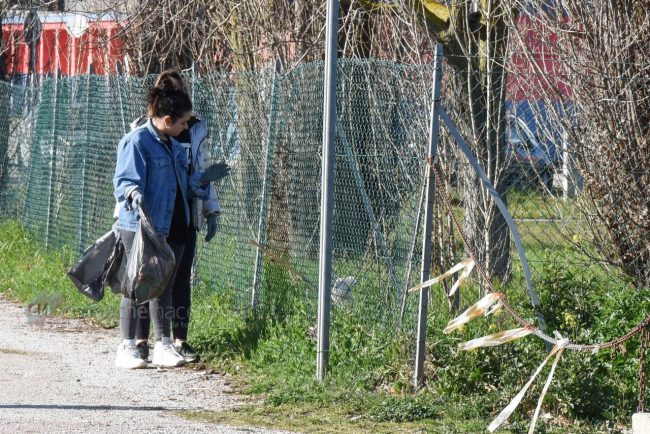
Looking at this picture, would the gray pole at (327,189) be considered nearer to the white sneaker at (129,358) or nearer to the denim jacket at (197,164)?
the denim jacket at (197,164)

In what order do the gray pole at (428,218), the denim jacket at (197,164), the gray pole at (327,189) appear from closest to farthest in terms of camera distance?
the gray pole at (428,218) → the gray pole at (327,189) → the denim jacket at (197,164)

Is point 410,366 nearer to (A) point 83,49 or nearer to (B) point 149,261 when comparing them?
(B) point 149,261

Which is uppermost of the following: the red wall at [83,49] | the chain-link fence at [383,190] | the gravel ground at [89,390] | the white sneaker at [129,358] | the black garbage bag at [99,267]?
the red wall at [83,49]

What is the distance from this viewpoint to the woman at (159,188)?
24.5ft

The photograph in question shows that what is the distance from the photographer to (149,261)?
7.27 meters

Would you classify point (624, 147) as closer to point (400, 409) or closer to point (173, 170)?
point (400, 409)

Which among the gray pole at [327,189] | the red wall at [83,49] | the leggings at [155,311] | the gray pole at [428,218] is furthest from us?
the red wall at [83,49]

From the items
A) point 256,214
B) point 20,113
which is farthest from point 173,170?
point 20,113

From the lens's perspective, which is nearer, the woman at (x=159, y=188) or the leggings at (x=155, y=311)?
the woman at (x=159, y=188)

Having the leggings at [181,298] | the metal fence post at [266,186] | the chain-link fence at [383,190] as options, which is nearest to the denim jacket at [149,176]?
the leggings at [181,298]

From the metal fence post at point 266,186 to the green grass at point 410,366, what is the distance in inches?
5.5

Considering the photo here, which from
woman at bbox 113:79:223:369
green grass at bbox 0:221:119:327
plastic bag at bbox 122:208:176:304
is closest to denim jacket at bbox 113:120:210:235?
woman at bbox 113:79:223:369

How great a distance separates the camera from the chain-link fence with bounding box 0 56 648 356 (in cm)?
724

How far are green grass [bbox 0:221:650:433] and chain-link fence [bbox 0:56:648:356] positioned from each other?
0.29ft
